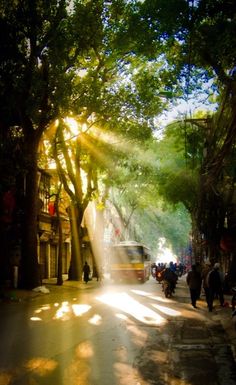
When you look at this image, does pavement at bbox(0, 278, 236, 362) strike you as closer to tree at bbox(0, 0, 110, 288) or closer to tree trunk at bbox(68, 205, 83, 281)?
tree at bbox(0, 0, 110, 288)

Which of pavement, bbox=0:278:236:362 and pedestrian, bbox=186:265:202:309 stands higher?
pedestrian, bbox=186:265:202:309

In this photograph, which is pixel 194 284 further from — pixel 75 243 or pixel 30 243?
pixel 75 243

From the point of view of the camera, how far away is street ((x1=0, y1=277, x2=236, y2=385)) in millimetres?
6508

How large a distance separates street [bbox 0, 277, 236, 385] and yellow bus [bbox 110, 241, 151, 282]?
62.3 ft

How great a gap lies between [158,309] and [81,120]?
34.5 ft

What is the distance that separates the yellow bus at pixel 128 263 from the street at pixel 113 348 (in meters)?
19.0

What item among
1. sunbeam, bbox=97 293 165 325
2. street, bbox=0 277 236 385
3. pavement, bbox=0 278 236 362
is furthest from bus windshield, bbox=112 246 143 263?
street, bbox=0 277 236 385

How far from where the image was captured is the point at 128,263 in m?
34.0

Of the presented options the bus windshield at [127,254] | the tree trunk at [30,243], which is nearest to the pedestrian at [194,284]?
the tree trunk at [30,243]

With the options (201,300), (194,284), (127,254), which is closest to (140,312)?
(194,284)

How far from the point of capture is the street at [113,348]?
6508 mm

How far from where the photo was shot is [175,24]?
43.7 feet

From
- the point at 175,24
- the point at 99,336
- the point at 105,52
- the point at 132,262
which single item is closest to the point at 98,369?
the point at 99,336

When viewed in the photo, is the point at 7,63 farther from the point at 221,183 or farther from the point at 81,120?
the point at 221,183
